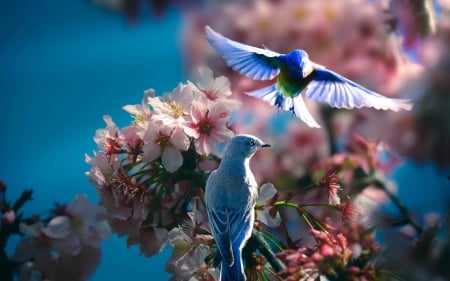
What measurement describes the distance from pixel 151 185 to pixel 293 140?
40cm

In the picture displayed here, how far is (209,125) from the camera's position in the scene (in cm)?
48

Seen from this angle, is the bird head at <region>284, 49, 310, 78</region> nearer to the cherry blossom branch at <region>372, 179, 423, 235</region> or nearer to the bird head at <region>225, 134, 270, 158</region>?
the bird head at <region>225, 134, 270, 158</region>

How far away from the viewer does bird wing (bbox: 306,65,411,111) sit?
18.1 inches

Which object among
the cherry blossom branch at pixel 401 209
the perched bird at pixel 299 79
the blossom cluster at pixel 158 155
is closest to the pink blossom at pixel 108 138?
the blossom cluster at pixel 158 155

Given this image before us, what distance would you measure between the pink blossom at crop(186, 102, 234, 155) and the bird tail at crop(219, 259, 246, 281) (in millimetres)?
97

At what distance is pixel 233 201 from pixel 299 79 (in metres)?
0.11

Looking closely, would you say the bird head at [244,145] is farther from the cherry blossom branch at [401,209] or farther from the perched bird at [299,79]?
the cherry blossom branch at [401,209]

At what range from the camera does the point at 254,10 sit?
78 centimetres

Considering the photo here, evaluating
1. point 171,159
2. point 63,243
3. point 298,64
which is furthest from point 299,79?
point 63,243

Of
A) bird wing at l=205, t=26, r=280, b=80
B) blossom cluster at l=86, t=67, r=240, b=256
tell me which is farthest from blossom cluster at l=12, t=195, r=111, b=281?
bird wing at l=205, t=26, r=280, b=80

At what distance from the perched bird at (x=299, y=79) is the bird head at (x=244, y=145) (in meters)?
0.05

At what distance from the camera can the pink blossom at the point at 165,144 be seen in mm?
466

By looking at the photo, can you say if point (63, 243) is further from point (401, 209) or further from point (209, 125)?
point (401, 209)

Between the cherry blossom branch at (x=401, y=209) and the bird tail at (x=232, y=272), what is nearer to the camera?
the bird tail at (x=232, y=272)
